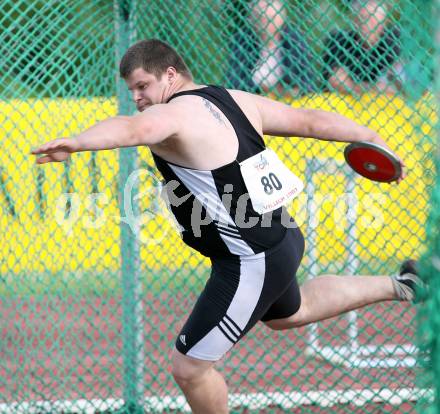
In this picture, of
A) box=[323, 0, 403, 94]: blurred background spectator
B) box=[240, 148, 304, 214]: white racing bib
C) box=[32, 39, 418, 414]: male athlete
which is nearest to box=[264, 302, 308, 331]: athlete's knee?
box=[32, 39, 418, 414]: male athlete

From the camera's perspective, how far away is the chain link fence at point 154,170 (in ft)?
15.7

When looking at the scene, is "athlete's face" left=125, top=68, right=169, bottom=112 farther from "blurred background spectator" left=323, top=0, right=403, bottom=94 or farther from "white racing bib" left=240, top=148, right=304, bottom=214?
"blurred background spectator" left=323, top=0, right=403, bottom=94

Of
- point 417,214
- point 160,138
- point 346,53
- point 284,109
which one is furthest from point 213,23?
point 160,138

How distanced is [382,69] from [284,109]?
119 cm

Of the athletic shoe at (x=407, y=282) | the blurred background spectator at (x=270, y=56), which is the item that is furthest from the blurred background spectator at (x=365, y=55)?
the athletic shoe at (x=407, y=282)

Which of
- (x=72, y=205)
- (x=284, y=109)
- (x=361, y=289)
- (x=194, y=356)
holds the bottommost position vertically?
(x=194, y=356)

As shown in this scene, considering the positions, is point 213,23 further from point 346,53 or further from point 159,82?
point 159,82

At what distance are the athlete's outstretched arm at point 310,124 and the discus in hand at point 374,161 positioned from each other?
6cm

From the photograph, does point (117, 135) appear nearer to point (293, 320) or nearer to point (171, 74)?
point (171, 74)

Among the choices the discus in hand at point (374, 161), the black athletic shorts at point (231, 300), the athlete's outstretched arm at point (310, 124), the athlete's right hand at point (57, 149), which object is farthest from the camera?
the athlete's outstretched arm at point (310, 124)

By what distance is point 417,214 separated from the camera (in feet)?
16.3

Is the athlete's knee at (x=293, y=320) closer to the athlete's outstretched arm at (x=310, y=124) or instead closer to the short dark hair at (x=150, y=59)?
the athlete's outstretched arm at (x=310, y=124)

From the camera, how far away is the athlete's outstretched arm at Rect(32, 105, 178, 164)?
8.98ft

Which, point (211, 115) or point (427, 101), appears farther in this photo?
point (427, 101)
